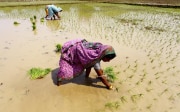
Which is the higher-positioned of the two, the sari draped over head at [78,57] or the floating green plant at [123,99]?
the sari draped over head at [78,57]

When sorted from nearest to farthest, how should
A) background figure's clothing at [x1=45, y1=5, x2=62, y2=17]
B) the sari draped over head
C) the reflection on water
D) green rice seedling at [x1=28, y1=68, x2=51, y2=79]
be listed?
the sari draped over head, green rice seedling at [x1=28, y1=68, x2=51, y2=79], the reflection on water, background figure's clothing at [x1=45, y1=5, x2=62, y2=17]

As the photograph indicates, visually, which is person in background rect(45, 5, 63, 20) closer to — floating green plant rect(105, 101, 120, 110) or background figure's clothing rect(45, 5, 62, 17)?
background figure's clothing rect(45, 5, 62, 17)

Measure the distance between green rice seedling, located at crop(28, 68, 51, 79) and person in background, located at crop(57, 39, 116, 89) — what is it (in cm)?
72

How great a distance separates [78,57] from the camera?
470cm

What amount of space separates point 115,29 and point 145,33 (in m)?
1.38

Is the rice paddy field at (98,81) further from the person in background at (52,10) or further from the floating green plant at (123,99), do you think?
the person in background at (52,10)

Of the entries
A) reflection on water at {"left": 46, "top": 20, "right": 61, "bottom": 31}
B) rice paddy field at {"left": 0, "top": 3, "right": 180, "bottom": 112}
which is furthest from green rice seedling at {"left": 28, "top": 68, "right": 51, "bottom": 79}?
reflection on water at {"left": 46, "top": 20, "right": 61, "bottom": 31}

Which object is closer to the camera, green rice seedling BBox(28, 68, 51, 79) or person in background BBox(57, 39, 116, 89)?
person in background BBox(57, 39, 116, 89)

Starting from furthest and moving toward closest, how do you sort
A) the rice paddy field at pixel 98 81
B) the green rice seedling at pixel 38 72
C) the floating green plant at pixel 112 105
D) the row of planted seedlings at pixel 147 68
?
the green rice seedling at pixel 38 72 → the row of planted seedlings at pixel 147 68 → the rice paddy field at pixel 98 81 → the floating green plant at pixel 112 105

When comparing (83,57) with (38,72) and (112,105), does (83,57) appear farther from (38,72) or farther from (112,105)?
(38,72)

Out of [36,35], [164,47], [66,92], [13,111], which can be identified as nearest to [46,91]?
[66,92]

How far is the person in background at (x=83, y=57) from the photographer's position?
4477 millimetres

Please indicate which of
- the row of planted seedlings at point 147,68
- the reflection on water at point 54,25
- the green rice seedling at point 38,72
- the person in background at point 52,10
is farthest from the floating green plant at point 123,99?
the person in background at point 52,10

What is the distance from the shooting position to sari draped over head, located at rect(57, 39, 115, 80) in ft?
14.9
